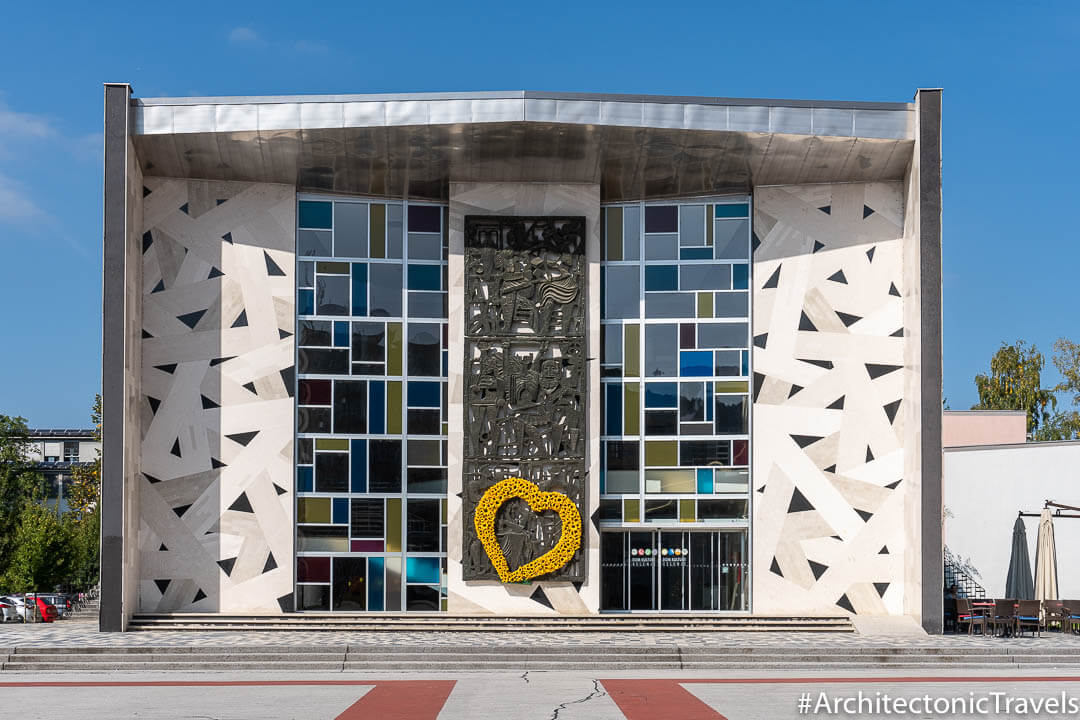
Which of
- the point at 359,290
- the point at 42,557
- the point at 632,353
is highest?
the point at 359,290

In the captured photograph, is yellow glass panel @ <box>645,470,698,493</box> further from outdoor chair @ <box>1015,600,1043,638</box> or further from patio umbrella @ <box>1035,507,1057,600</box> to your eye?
patio umbrella @ <box>1035,507,1057,600</box>

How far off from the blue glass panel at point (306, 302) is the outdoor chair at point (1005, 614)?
14.3 meters

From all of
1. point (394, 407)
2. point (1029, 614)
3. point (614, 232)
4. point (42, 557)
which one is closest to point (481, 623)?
point (394, 407)

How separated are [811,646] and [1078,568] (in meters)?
9.45

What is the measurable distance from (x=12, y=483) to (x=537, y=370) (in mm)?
40841

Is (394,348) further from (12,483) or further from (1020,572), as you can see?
(12,483)

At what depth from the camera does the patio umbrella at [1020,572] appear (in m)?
22.7

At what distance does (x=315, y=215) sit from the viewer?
22.2m

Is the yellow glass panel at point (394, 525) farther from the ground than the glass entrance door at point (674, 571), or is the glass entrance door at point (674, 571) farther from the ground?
the yellow glass panel at point (394, 525)

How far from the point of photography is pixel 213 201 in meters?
21.8

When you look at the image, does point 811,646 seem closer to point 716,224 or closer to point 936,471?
point 936,471

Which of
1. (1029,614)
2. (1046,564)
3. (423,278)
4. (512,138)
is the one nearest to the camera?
(1029,614)

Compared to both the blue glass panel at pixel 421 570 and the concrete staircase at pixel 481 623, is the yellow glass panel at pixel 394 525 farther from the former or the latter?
the concrete staircase at pixel 481 623

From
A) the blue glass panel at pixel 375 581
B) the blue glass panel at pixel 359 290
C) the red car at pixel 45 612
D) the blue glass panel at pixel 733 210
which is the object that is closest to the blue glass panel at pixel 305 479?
the blue glass panel at pixel 375 581
